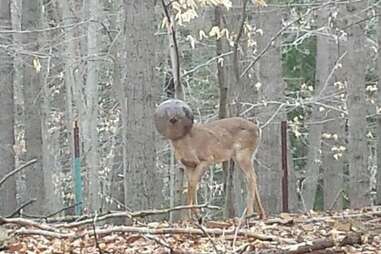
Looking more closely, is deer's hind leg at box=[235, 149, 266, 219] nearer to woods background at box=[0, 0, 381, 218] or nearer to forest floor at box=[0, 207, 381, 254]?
woods background at box=[0, 0, 381, 218]

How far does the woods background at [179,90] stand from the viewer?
10.1 metres

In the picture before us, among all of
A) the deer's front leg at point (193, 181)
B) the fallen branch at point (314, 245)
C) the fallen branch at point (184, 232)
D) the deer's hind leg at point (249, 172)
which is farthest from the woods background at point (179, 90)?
the fallen branch at point (314, 245)

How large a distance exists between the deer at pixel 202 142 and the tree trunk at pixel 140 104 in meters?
1.41

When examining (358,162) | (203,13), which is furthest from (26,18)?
(358,162)

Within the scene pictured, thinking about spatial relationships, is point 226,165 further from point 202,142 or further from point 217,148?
point 202,142

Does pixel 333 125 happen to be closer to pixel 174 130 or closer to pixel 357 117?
pixel 357 117

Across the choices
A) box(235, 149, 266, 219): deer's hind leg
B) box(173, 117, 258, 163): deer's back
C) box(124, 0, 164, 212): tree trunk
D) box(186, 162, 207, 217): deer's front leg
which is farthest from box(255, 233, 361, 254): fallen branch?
box(124, 0, 164, 212): tree trunk

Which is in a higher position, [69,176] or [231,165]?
[231,165]

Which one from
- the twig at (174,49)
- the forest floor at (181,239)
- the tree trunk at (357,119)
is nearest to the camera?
the forest floor at (181,239)

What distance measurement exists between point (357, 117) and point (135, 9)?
5.38 m

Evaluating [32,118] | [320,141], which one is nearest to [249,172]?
[32,118]

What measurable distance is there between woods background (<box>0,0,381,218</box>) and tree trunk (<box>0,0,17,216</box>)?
0.02 metres

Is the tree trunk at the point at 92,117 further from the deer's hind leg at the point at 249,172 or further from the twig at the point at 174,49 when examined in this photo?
the deer's hind leg at the point at 249,172

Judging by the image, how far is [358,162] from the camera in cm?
1416
